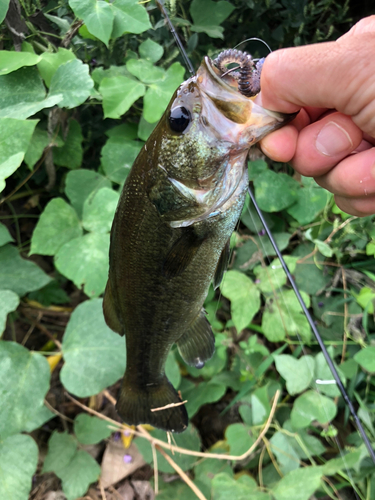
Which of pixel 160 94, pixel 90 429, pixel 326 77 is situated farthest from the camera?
pixel 90 429

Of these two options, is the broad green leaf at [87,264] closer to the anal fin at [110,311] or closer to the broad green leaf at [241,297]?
the anal fin at [110,311]

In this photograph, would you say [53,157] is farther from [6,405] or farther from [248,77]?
[248,77]

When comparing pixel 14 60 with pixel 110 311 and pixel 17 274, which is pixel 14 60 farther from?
pixel 110 311

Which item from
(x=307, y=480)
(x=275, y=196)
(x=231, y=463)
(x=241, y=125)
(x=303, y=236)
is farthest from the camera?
(x=303, y=236)

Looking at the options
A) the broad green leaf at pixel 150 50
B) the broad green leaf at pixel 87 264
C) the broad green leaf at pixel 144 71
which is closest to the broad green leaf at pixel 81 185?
the broad green leaf at pixel 87 264

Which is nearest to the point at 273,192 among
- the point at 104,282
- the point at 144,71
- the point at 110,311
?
the point at 144,71

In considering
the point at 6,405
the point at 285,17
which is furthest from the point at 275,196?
the point at 6,405

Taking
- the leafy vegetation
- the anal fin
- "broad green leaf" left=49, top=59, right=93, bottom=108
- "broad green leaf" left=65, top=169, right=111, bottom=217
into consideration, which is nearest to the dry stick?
the leafy vegetation
